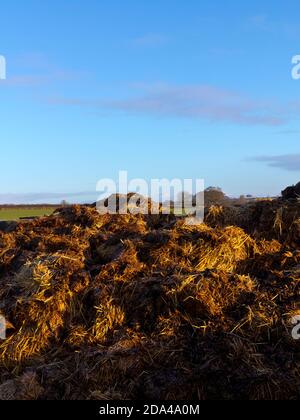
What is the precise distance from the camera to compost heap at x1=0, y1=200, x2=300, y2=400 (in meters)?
5.28

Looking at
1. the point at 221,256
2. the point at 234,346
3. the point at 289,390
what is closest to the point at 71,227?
the point at 221,256

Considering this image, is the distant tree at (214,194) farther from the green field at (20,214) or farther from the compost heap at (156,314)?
the green field at (20,214)

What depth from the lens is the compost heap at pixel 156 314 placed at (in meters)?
5.28

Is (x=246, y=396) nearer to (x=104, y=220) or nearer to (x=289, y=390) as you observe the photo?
(x=289, y=390)

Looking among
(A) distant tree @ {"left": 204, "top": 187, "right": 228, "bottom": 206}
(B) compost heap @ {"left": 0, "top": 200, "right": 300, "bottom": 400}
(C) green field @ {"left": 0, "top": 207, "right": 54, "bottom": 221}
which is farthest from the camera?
(C) green field @ {"left": 0, "top": 207, "right": 54, "bottom": 221}

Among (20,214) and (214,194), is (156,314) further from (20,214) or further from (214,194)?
Result: (20,214)

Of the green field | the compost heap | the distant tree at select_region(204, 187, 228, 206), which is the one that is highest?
the distant tree at select_region(204, 187, 228, 206)

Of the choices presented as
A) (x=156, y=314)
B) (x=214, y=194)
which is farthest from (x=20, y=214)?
(x=156, y=314)

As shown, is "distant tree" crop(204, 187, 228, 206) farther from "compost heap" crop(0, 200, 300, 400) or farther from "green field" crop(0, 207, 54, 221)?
"green field" crop(0, 207, 54, 221)

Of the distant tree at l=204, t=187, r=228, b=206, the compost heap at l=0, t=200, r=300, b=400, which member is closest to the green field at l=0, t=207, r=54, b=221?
the distant tree at l=204, t=187, r=228, b=206

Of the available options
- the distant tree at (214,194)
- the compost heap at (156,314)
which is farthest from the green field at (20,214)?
the compost heap at (156,314)

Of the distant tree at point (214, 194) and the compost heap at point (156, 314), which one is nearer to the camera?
the compost heap at point (156, 314)

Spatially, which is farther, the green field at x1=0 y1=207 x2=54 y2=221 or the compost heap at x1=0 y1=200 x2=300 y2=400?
the green field at x1=0 y1=207 x2=54 y2=221
